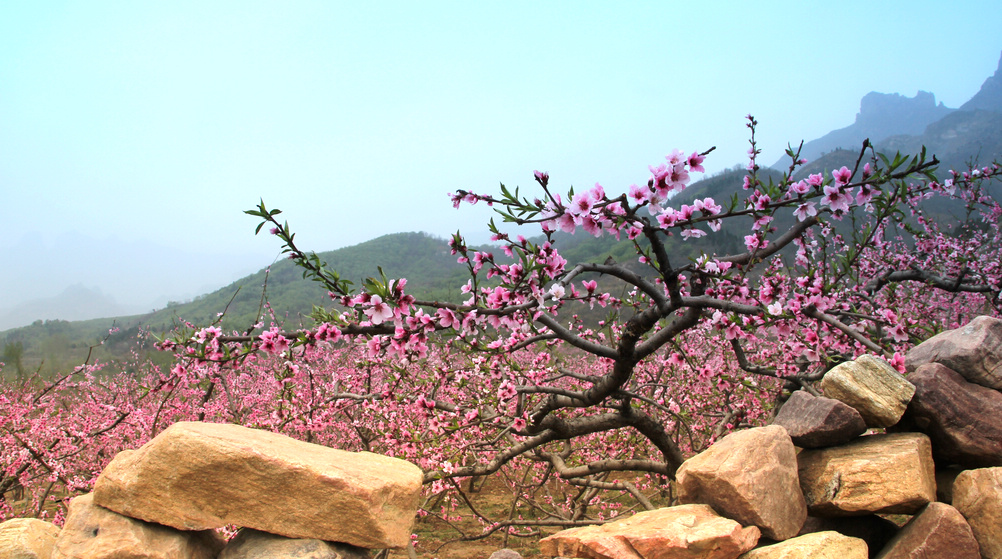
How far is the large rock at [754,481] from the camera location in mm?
2850

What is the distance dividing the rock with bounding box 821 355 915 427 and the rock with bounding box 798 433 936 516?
6.7 inches

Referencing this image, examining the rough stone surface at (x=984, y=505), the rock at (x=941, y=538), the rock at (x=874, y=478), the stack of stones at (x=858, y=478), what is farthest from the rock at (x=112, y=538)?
the rough stone surface at (x=984, y=505)

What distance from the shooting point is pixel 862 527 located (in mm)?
3252

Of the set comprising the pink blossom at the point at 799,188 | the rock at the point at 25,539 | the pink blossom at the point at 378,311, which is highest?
the pink blossom at the point at 799,188

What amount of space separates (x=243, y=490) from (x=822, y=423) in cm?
370

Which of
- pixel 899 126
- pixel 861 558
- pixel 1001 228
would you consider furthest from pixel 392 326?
pixel 899 126

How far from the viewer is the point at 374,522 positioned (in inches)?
124

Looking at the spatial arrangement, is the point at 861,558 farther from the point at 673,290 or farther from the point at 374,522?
the point at 374,522

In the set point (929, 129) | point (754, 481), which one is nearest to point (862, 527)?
point (754, 481)

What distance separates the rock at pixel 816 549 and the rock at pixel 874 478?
0.28 m

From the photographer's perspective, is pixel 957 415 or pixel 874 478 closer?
pixel 874 478

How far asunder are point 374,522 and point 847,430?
3.09 meters

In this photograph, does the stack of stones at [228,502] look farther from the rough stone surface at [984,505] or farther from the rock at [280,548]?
the rough stone surface at [984,505]

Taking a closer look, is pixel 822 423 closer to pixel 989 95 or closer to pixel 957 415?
pixel 957 415
